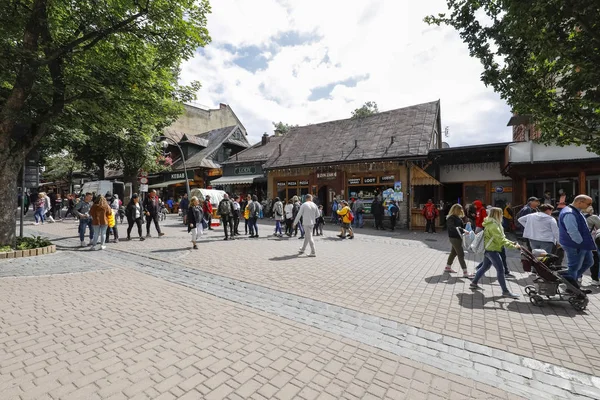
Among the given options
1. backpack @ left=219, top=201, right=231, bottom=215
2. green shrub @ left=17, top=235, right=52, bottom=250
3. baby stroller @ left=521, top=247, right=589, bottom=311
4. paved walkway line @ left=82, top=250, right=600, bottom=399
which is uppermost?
backpack @ left=219, top=201, right=231, bottom=215

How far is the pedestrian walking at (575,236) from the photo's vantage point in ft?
15.8

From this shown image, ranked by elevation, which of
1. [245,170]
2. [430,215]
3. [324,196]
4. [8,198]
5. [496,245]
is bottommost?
[496,245]

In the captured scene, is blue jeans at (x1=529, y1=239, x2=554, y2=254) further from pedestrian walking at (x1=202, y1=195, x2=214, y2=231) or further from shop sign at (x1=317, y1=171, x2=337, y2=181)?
shop sign at (x1=317, y1=171, x2=337, y2=181)

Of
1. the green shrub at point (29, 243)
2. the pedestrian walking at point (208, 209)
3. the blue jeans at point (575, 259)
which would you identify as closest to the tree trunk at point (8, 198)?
the green shrub at point (29, 243)

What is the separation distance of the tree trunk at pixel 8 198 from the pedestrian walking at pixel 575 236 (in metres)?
12.5

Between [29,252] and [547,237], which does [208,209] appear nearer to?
[29,252]

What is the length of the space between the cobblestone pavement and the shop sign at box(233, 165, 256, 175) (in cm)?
1761

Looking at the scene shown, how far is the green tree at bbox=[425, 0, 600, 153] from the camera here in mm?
3629

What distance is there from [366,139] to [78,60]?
15.9 m

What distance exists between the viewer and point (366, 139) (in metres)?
20.0

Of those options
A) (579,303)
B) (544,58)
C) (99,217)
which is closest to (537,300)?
(579,303)

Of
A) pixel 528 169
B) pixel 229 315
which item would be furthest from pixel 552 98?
pixel 528 169

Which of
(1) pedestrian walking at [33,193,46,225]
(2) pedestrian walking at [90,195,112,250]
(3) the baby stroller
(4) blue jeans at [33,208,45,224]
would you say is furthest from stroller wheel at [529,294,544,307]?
(4) blue jeans at [33,208,45,224]

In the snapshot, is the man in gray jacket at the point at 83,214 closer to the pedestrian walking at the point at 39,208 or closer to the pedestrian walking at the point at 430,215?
the pedestrian walking at the point at 39,208
